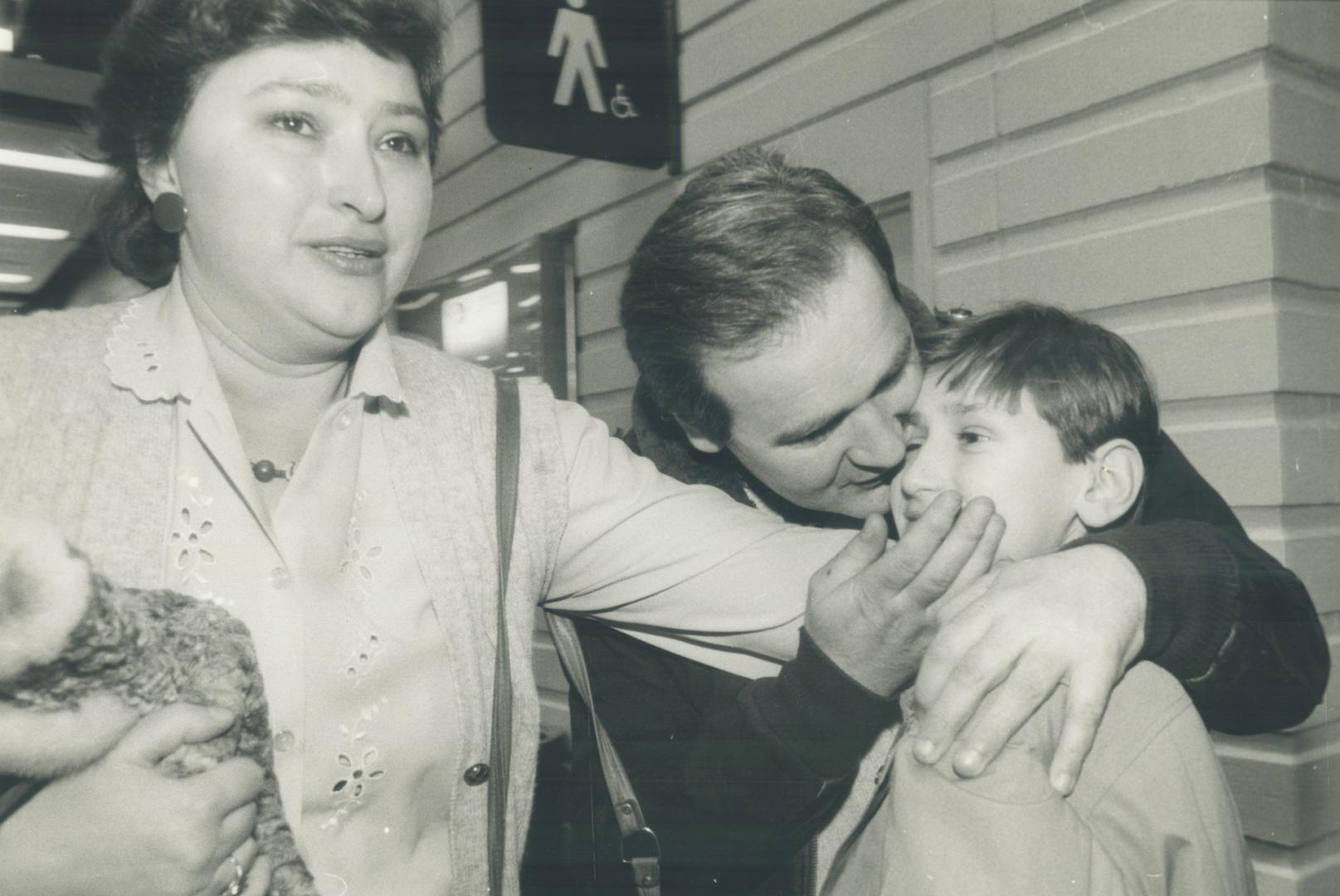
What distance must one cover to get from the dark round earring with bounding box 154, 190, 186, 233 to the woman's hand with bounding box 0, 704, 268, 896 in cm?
46

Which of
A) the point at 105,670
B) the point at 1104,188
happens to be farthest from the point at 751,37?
the point at 105,670

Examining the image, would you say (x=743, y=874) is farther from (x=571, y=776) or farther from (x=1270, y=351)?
(x=1270, y=351)

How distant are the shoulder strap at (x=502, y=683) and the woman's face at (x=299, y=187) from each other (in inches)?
8.7

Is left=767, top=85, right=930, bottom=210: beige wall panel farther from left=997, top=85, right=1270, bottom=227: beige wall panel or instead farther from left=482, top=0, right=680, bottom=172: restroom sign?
left=482, top=0, right=680, bottom=172: restroom sign

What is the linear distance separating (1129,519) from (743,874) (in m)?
0.71

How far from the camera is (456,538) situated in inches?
37.8

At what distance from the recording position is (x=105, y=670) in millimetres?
674

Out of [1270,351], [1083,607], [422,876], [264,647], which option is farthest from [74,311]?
[1270,351]

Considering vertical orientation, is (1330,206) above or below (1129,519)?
above

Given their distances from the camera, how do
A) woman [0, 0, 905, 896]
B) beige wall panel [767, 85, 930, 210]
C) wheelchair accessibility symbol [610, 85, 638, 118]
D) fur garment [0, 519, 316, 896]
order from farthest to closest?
beige wall panel [767, 85, 930, 210], wheelchair accessibility symbol [610, 85, 638, 118], woman [0, 0, 905, 896], fur garment [0, 519, 316, 896]

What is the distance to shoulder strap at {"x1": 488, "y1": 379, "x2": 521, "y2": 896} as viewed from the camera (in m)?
0.95

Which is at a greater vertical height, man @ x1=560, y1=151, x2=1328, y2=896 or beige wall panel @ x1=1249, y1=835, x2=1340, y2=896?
man @ x1=560, y1=151, x2=1328, y2=896

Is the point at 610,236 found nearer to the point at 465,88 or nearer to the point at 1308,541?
the point at 465,88

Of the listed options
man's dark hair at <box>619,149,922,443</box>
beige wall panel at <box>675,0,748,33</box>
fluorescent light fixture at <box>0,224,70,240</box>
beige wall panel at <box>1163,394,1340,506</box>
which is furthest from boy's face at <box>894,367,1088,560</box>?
fluorescent light fixture at <box>0,224,70,240</box>
